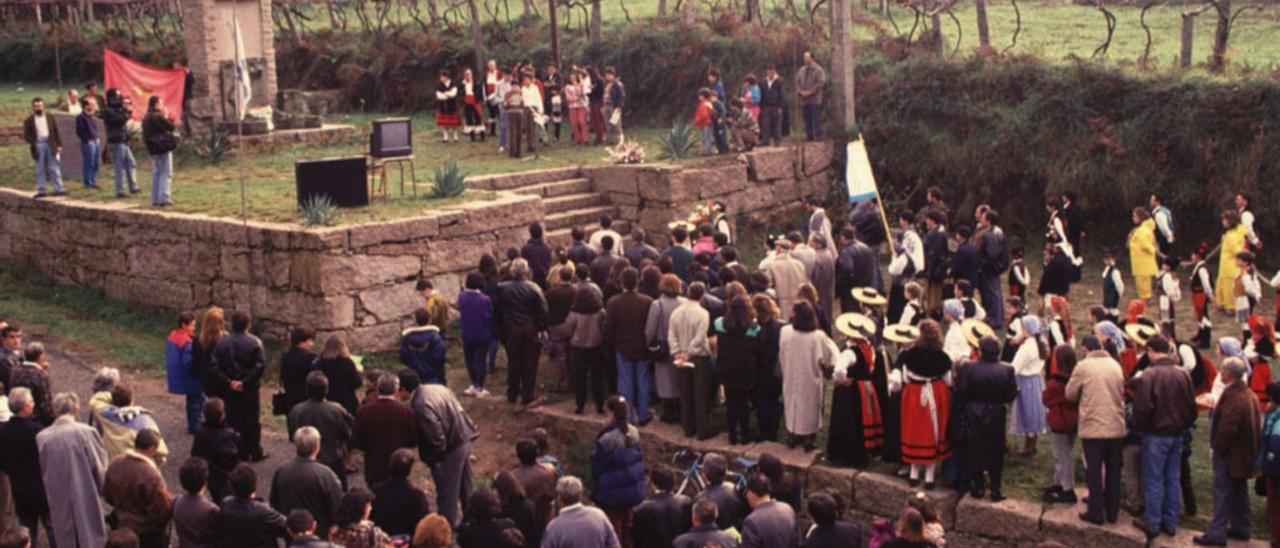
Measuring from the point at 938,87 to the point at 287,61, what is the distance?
15.2 metres

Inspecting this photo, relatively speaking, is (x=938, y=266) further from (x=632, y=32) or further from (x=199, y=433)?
(x=632, y=32)

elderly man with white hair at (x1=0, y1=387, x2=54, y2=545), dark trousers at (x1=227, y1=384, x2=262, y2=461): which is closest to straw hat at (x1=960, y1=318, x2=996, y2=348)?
dark trousers at (x1=227, y1=384, x2=262, y2=461)

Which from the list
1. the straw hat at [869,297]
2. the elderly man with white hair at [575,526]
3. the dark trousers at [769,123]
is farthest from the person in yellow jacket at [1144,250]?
the elderly man with white hair at [575,526]

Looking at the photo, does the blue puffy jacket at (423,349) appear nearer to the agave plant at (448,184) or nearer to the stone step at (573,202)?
the agave plant at (448,184)

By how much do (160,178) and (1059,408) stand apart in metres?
11.2

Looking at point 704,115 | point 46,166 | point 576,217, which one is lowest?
point 576,217

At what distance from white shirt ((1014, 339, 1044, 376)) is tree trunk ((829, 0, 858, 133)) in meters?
10.9

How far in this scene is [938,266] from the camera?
54.3ft

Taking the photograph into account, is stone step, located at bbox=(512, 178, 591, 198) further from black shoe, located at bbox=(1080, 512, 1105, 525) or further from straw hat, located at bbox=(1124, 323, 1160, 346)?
black shoe, located at bbox=(1080, 512, 1105, 525)

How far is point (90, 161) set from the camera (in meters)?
18.9

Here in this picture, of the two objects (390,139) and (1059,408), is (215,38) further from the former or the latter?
(1059,408)

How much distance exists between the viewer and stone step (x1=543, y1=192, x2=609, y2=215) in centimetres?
2020

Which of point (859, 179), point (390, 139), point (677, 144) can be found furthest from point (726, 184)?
point (390, 139)

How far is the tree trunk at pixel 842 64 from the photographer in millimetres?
22516
